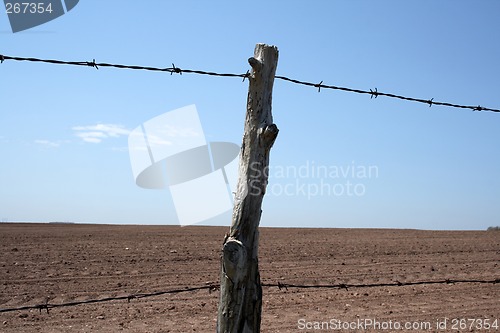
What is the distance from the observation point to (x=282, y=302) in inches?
354

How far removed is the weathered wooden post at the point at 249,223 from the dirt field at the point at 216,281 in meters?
4.14

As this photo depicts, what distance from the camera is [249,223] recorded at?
3.39 meters

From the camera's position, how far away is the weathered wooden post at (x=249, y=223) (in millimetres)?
3355

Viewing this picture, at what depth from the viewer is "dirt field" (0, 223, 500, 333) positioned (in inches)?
309

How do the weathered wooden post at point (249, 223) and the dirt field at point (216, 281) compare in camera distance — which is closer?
the weathered wooden post at point (249, 223)

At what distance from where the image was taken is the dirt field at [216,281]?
7840 mm

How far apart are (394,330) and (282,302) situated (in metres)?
2.13

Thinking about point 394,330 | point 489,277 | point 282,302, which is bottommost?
point 394,330

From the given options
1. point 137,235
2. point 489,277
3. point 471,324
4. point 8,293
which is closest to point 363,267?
point 489,277

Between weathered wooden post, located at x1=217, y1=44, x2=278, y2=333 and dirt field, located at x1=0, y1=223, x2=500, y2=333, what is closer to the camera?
weathered wooden post, located at x1=217, y1=44, x2=278, y2=333

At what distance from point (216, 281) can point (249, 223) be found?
7.59 metres

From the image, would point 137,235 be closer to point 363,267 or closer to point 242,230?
point 363,267

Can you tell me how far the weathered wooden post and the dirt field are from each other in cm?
414

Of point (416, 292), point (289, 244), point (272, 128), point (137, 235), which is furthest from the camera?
point (137, 235)
